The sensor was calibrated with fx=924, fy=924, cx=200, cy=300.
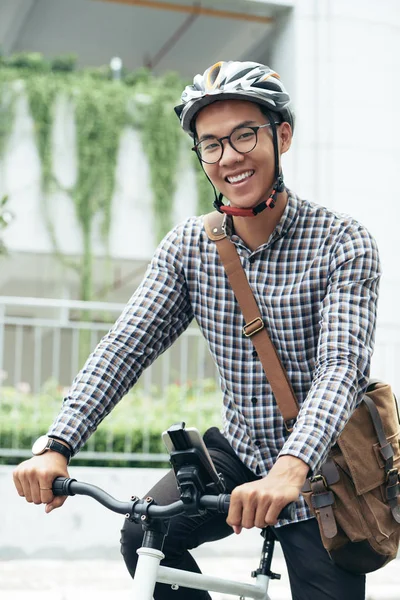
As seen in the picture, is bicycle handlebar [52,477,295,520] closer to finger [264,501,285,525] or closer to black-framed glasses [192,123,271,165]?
finger [264,501,285,525]

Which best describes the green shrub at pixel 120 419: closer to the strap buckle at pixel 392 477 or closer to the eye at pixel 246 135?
the strap buckle at pixel 392 477

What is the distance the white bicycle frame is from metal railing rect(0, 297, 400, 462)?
516 cm

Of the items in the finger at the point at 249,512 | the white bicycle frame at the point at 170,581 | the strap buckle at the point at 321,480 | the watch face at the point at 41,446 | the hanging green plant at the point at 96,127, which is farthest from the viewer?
the hanging green plant at the point at 96,127

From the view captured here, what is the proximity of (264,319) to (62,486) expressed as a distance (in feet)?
2.58

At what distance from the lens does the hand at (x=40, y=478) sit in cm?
227

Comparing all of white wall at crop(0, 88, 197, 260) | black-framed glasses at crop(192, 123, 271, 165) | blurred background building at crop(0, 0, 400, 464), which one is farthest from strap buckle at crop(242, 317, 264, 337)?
white wall at crop(0, 88, 197, 260)

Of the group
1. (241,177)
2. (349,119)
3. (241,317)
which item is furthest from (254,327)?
(349,119)

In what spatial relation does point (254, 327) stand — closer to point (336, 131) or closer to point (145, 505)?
point (145, 505)

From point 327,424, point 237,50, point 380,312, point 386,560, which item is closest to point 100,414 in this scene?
point 327,424

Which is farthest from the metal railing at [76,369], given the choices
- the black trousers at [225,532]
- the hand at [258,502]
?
the hand at [258,502]

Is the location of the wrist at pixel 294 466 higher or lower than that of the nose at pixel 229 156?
lower

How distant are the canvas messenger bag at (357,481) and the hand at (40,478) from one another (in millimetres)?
639

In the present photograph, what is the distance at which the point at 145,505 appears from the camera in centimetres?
203

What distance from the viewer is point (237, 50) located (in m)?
13.8
